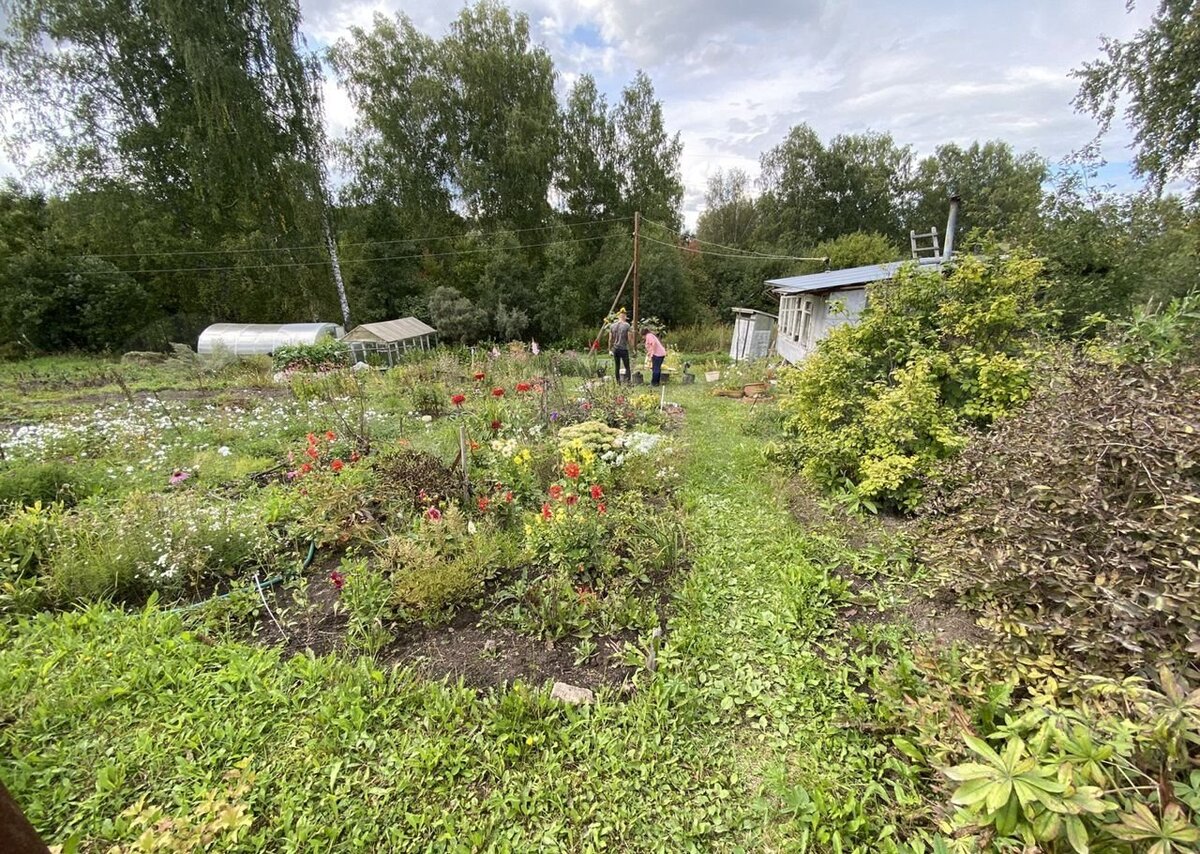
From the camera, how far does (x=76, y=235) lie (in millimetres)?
15656

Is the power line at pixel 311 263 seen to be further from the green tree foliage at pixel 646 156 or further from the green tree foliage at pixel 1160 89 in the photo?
the green tree foliage at pixel 1160 89

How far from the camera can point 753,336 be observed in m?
14.5

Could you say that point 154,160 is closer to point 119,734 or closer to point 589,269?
point 589,269

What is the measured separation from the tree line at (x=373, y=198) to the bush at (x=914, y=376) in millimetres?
5434

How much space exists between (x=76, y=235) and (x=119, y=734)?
22.4 m

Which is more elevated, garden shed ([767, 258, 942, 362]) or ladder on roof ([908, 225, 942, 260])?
ladder on roof ([908, 225, 942, 260])

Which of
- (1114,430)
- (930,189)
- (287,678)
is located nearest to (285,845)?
(287,678)

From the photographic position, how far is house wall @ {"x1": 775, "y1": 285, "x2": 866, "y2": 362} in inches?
361

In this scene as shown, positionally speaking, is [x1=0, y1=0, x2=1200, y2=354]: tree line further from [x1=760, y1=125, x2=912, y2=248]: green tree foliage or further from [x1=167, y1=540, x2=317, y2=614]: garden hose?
[x1=167, y1=540, x2=317, y2=614]: garden hose

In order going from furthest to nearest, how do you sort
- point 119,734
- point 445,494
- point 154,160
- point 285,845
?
point 154,160 → point 445,494 → point 119,734 → point 285,845

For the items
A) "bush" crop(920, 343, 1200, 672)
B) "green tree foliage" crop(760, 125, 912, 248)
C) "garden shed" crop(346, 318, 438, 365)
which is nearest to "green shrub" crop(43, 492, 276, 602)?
"bush" crop(920, 343, 1200, 672)

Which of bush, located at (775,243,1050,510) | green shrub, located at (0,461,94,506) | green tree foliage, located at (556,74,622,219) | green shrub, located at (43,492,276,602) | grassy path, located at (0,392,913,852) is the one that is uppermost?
green tree foliage, located at (556,74,622,219)

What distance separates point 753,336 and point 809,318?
3.28 meters

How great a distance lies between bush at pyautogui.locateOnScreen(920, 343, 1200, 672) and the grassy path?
892 mm
